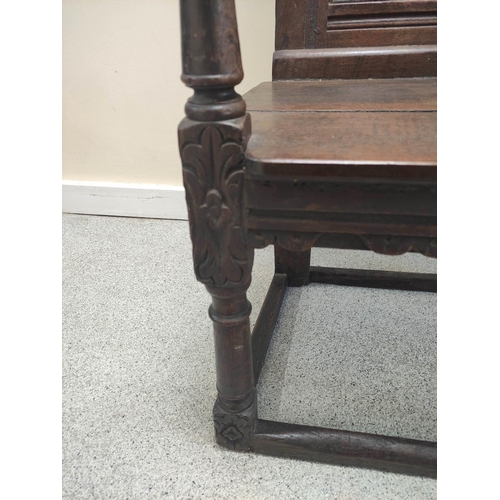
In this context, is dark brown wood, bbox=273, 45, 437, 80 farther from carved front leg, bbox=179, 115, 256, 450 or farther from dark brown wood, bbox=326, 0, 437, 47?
carved front leg, bbox=179, 115, 256, 450

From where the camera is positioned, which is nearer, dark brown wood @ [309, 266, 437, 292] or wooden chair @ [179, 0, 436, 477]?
wooden chair @ [179, 0, 436, 477]

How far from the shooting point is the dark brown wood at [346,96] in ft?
2.30

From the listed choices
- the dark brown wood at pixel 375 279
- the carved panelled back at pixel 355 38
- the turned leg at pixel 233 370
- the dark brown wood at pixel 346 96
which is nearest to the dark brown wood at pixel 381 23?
the carved panelled back at pixel 355 38

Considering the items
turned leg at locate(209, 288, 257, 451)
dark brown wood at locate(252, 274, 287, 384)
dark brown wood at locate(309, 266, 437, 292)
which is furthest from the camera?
dark brown wood at locate(309, 266, 437, 292)

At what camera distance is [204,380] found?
0.90 meters

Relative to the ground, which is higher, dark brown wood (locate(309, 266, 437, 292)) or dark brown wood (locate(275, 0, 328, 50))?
dark brown wood (locate(275, 0, 328, 50))

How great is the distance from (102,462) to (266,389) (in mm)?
294

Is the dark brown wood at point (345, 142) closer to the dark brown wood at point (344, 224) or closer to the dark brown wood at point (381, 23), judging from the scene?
the dark brown wood at point (344, 224)

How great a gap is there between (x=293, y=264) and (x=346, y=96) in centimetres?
48

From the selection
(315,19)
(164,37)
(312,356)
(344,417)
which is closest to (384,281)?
(312,356)

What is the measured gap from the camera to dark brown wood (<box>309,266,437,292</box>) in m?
1.14

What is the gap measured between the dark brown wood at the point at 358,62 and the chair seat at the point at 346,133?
0.39 ft

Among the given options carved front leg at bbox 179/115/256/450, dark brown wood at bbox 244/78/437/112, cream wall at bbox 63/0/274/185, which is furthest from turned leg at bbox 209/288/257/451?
cream wall at bbox 63/0/274/185

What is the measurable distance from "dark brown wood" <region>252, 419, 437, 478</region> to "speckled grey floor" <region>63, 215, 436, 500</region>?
17 mm
